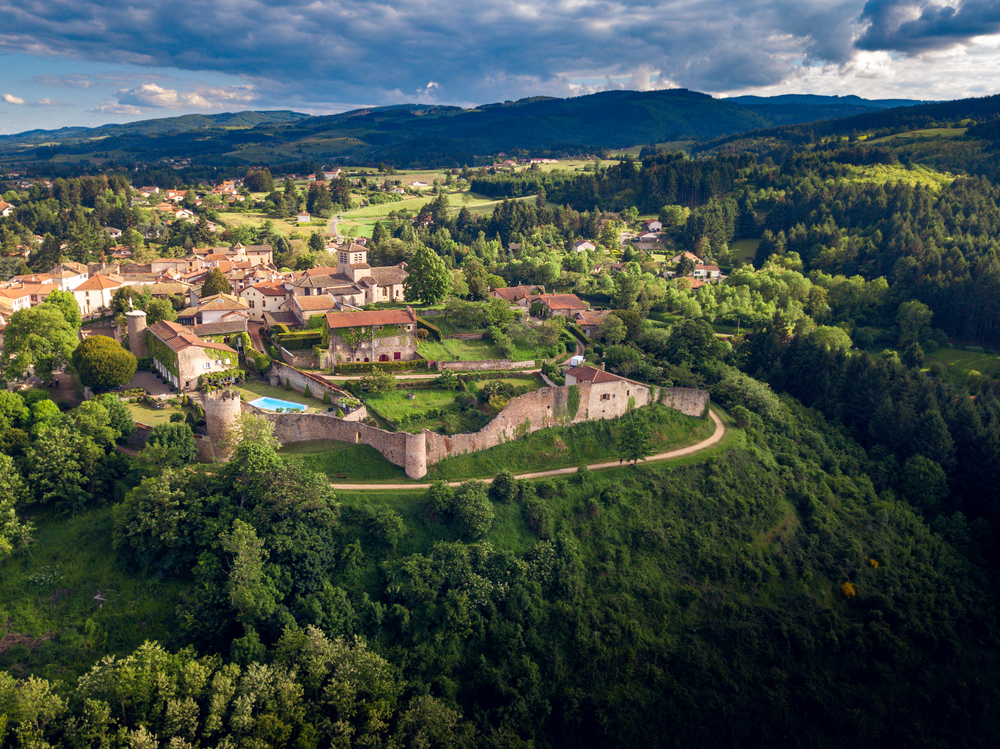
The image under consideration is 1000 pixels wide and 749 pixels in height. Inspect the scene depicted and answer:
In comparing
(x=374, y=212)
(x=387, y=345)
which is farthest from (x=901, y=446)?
(x=374, y=212)

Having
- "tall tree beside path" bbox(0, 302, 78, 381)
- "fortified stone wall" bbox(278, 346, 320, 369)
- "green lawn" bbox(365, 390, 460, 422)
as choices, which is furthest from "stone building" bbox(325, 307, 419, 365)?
"tall tree beside path" bbox(0, 302, 78, 381)

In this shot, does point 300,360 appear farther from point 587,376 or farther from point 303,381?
point 587,376

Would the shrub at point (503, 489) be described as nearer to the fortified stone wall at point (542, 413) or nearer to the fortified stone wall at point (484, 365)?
the fortified stone wall at point (542, 413)

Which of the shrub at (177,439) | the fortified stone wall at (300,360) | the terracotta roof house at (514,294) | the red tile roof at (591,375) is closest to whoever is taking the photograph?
the shrub at (177,439)

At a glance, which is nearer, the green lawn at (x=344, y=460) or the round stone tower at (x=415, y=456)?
the green lawn at (x=344, y=460)

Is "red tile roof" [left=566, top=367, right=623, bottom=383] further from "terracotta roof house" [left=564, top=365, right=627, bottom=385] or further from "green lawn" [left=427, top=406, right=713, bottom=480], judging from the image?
"green lawn" [left=427, top=406, right=713, bottom=480]

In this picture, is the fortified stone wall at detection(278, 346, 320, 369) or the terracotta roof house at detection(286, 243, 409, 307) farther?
the terracotta roof house at detection(286, 243, 409, 307)

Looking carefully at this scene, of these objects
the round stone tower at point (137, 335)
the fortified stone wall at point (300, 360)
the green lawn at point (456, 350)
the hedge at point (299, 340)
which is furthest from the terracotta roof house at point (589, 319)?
the round stone tower at point (137, 335)

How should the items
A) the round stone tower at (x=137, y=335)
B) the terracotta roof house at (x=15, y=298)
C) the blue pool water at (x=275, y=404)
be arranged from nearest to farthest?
the blue pool water at (x=275, y=404) < the round stone tower at (x=137, y=335) < the terracotta roof house at (x=15, y=298)
